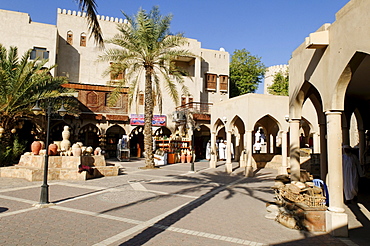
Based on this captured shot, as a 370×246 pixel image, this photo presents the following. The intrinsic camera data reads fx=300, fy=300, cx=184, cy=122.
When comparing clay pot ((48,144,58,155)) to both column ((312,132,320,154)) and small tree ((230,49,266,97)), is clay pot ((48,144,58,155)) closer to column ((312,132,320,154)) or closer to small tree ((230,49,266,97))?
column ((312,132,320,154))

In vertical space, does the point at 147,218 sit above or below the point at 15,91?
below

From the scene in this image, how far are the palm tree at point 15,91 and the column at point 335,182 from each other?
1616 centimetres

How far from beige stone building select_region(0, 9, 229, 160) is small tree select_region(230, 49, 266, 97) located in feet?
16.9

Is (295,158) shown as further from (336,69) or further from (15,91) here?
(15,91)

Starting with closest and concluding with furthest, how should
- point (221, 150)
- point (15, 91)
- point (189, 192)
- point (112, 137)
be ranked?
point (189, 192) < point (15, 91) < point (221, 150) < point (112, 137)

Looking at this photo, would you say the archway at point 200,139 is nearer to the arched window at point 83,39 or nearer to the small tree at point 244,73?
the small tree at point 244,73

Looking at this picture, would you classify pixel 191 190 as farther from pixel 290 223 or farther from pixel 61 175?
pixel 61 175

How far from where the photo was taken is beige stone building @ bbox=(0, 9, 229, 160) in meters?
26.2

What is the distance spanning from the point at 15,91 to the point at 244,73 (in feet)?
95.0

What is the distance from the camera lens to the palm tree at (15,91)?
1683 centimetres

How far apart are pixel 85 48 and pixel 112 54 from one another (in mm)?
11708

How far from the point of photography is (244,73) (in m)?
39.5

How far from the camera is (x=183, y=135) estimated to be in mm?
28203

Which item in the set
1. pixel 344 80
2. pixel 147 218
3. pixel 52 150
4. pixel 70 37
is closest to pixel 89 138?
pixel 70 37
